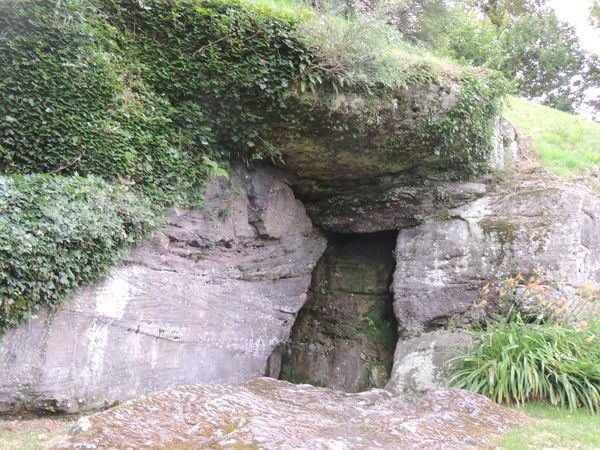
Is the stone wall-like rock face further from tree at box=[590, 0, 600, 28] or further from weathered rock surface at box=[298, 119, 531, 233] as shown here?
tree at box=[590, 0, 600, 28]

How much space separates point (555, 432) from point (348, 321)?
14.3 feet

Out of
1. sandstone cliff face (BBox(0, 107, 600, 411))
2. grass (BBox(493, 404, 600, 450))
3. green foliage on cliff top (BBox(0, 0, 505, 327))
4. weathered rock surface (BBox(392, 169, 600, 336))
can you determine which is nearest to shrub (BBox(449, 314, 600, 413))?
grass (BBox(493, 404, 600, 450))

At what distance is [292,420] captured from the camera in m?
4.07

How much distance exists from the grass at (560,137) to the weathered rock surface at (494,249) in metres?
1.52

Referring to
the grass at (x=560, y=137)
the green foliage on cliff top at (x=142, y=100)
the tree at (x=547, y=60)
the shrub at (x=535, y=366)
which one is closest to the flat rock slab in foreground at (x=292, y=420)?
Answer: the shrub at (x=535, y=366)

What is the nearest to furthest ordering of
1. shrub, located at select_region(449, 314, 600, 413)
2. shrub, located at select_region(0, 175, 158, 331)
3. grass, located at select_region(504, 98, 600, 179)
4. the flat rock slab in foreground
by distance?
1. the flat rock slab in foreground
2. shrub, located at select_region(0, 175, 158, 331)
3. shrub, located at select_region(449, 314, 600, 413)
4. grass, located at select_region(504, 98, 600, 179)

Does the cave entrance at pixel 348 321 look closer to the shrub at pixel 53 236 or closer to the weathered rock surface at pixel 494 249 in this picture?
the weathered rock surface at pixel 494 249

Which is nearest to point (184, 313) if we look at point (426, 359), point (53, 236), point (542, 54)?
point (53, 236)

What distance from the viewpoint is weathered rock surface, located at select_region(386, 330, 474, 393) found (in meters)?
6.75

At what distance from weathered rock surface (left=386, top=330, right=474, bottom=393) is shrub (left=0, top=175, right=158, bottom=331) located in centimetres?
411

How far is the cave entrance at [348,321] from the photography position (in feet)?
27.3

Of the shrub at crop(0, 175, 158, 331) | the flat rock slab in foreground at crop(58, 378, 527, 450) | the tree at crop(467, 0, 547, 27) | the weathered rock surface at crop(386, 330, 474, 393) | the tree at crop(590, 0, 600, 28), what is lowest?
the flat rock slab in foreground at crop(58, 378, 527, 450)

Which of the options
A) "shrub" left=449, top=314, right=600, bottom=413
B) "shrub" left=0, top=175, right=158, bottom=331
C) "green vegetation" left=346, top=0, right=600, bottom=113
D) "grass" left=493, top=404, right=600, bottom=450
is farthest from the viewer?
"green vegetation" left=346, top=0, right=600, bottom=113

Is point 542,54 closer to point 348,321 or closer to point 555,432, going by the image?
point 348,321
